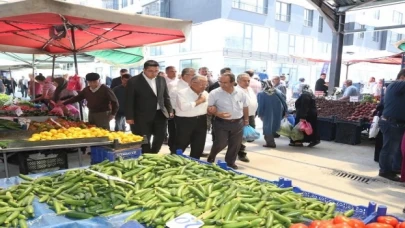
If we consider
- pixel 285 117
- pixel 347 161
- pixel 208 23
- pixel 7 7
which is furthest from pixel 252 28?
pixel 7 7

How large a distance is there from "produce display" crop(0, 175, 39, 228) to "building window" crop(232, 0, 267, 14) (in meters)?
24.8

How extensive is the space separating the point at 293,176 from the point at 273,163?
89cm

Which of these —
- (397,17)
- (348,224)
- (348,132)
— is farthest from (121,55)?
(397,17)

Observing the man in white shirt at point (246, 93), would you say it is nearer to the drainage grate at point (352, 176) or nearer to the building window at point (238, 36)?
the drainage grate at point (352, 176)

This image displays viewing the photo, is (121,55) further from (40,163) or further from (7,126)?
(40,163)

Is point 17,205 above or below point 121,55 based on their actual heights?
below

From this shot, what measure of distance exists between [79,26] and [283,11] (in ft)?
89.1

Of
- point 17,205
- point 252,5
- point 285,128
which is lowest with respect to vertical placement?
point 285,128

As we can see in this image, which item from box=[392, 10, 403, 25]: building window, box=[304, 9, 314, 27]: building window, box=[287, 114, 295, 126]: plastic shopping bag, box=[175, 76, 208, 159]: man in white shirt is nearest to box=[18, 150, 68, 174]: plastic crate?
box=[175, 76, 208, 159]: man in white shirt

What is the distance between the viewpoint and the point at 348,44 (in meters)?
34.1

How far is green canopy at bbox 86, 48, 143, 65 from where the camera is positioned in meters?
10.2

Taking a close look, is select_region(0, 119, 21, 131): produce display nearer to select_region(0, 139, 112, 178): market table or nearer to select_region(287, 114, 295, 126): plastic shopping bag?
select_region(0, 139, 112, 178): market table

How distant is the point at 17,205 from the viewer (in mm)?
2535

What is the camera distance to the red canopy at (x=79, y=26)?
3559 mm
